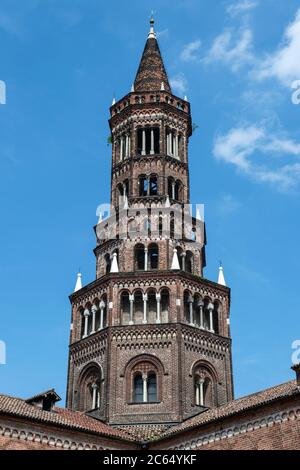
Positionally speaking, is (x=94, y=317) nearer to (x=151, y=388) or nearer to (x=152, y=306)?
(x=152, y=306)

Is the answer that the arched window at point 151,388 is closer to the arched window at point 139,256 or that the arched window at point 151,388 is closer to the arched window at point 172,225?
the arched window at point 139,256

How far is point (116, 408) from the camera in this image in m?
42.5

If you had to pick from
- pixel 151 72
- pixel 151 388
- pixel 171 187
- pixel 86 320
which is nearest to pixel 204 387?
pixel 151 388

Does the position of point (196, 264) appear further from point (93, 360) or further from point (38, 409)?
point (38, 409)

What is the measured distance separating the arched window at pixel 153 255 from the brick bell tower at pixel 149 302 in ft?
0.22

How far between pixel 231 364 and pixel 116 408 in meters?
8.25

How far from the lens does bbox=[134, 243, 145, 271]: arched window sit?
48688 mm

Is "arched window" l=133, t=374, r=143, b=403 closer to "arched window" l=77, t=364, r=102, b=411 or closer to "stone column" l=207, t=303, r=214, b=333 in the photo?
"arched window" l=77, t=364, r=102, b=411

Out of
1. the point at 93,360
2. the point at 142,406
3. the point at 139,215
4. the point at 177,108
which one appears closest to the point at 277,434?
the point at 142,406

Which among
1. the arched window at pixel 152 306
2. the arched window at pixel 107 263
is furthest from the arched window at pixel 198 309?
the arched window at pixel 107 263

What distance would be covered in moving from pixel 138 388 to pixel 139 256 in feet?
30.7

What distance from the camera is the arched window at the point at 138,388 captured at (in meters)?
43.5

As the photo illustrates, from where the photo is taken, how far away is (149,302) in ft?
151

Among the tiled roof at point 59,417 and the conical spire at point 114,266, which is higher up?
the conical spire at point 114,266
